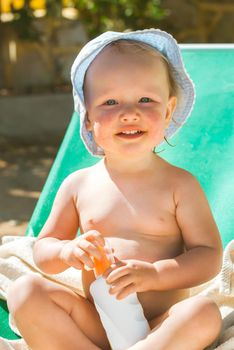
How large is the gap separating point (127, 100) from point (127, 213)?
0.25 metres

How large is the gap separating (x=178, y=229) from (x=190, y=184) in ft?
0.34

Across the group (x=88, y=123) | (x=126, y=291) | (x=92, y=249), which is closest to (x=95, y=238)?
(x=92, y=249)

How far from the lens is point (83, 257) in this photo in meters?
1.72

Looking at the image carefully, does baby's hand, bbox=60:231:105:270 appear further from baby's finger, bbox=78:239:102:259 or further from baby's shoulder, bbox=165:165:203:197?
baby's shoulder, bbox=165:165:203:197

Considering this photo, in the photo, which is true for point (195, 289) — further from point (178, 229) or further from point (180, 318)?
point (180, 318)

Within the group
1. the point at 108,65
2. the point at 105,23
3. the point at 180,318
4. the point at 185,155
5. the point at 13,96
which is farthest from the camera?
the point at 105,23

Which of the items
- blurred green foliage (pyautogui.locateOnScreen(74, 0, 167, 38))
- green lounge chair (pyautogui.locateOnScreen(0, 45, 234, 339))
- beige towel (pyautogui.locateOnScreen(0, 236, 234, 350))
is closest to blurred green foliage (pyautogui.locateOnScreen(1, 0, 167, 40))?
blurred green foliage (pyautogui.locateOnScreen(74, 0, 167, 38))

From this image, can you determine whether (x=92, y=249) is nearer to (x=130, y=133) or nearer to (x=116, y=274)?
(x=116, y=274)

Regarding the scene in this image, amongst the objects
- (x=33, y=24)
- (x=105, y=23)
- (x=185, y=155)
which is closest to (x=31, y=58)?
(x=33, y=24)

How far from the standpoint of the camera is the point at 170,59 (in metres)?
1.91

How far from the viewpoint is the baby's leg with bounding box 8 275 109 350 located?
179 cm

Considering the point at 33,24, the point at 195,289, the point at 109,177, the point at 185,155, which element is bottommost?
the point at 33,24

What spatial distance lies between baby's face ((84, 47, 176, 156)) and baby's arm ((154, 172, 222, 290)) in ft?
0.47

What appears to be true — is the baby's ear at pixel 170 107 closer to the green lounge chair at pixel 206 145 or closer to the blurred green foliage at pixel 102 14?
the green lounge chair at pixel 206 145
